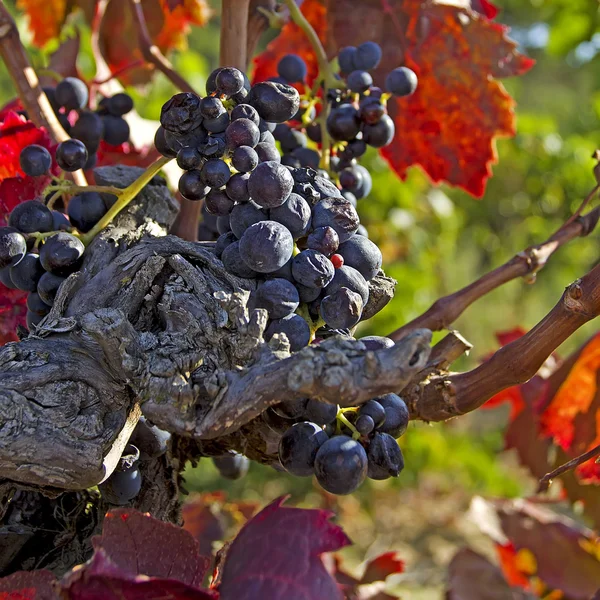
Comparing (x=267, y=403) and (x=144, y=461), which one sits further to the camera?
(x=144, y=461)

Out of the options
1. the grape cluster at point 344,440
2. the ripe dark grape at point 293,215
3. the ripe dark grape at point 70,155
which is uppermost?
the ripe dark grape at point 70,155

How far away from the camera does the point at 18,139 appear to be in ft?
2.10

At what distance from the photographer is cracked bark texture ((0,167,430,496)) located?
1.24 feet

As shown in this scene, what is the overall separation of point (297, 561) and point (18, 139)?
0.45 metres

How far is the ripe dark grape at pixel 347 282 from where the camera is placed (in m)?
0.46

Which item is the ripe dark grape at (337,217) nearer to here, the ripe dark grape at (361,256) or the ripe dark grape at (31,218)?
the ripe dark grape at (361,256)

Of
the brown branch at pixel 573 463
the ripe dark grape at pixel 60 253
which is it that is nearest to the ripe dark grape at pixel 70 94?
the ripe dark grape at pixel 60 253

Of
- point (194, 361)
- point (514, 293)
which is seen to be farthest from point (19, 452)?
point (514, 293)

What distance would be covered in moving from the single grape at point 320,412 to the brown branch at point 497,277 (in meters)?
0.25

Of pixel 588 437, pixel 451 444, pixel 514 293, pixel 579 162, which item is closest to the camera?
pixel 588 437

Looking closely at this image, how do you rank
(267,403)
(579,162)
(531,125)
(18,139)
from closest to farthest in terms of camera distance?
(267,403) → (18,139) → (579,162) → (531,125)

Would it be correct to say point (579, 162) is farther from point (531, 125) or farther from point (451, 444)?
point (451, 444)

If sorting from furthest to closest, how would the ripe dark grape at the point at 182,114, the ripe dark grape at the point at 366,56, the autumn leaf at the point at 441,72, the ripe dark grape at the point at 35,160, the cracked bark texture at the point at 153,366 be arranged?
the autumn leaf at the point at 441,72 < the ripe dark grape at the point at 366,56 < the ripe dark grape at the point at 35,160 < the ripe dark grape at the point at 182,114 < the cracked bark texture at the point at 153,366

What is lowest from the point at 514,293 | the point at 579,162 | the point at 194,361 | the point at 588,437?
the point at 514,293
